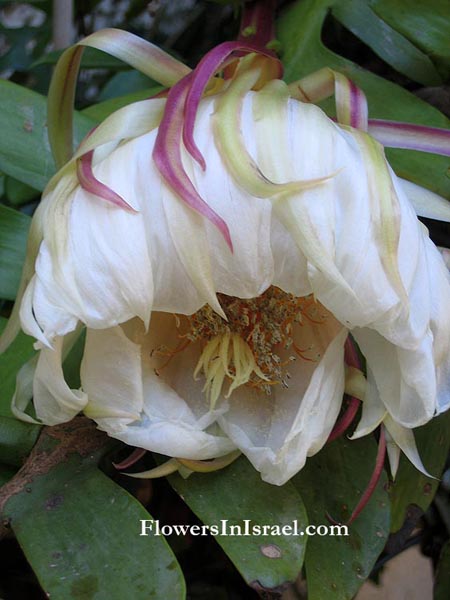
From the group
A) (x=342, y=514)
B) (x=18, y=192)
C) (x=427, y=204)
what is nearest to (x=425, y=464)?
(x=342, y=514)

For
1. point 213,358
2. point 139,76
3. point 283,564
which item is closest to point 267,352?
point 213,358

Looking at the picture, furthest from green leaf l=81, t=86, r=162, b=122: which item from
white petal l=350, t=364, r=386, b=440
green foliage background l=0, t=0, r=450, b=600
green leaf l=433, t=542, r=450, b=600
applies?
green leaf l=433, t=542, r=450, b=600

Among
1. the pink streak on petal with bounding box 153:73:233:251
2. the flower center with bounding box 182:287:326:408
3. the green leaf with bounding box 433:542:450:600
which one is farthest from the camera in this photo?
the green leaf with bounding box 433:542:450:600

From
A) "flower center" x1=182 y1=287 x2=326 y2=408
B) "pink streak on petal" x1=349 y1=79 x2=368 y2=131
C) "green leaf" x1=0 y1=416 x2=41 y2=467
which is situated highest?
"pink streak on petal" x1=349 y1=79 x2=368 y2=131

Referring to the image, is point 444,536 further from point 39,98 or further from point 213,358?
point 39,98

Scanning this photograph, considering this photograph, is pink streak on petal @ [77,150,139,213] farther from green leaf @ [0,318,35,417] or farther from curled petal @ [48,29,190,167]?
green leaf @ [0,318,35,417]

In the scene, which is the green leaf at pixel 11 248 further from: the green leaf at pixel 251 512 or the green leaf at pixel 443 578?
the green leaf at pixel 443 578

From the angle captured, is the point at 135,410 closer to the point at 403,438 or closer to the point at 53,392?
the point at 53,392
